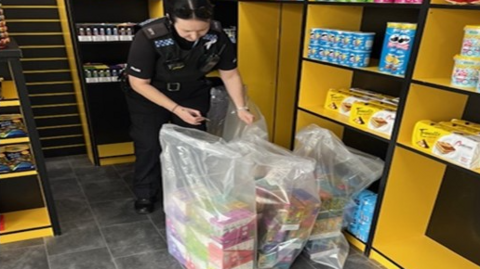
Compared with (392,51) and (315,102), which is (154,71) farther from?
(392,51)

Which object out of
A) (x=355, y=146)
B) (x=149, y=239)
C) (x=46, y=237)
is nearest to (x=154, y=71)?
(x=149, y=239)

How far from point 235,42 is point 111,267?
1.69m

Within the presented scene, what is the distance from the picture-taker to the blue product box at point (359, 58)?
69.5 inches

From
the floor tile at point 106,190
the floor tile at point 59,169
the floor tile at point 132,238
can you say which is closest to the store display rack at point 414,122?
the floor tile at point 132,238

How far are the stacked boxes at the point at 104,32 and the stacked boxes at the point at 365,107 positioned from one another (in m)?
1.45

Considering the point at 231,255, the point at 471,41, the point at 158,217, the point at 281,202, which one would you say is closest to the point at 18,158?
the point at 158,217

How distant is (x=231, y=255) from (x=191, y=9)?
1.05 m

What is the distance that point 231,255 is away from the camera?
1.59 meters

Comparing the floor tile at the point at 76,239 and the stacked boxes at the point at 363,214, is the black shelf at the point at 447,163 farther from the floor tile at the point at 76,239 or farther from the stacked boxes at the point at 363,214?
the floor tile at the point at 76,239

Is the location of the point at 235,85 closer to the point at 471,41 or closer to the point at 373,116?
the point at 373,116

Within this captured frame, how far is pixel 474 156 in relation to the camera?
55.7 inches

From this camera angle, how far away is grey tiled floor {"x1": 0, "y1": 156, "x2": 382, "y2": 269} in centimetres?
183

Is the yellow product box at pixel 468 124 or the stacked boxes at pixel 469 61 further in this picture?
the yellow product box at pixel 468 124

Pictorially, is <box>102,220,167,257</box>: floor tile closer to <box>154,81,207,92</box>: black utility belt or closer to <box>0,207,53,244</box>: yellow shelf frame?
<box>0,207,53,244</box>: yellow shelf frame
